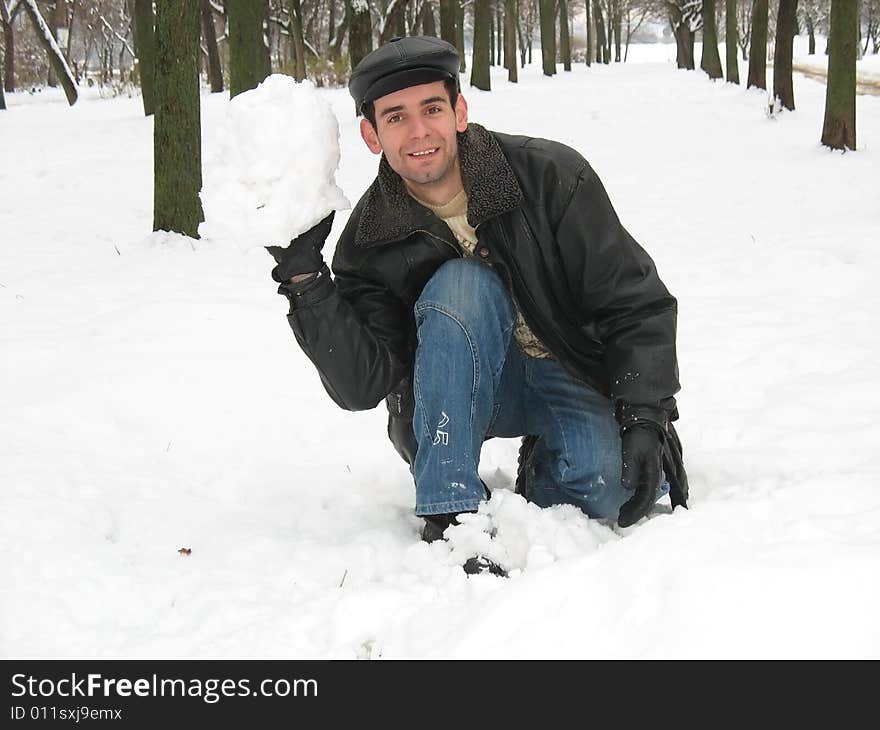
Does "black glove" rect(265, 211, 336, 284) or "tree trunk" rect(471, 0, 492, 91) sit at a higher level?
"tree trunk" rect(471, 0, 492, 91)

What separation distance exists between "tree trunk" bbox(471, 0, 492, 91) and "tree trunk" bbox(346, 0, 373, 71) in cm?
415

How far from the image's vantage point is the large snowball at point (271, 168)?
6.84 ft

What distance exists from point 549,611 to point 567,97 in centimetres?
1477

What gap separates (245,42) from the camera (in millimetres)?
7066

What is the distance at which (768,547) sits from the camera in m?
1.73

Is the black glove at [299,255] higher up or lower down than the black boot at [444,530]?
higher up

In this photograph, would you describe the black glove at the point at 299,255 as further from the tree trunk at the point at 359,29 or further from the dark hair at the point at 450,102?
the tree trunk at the point at 359,29

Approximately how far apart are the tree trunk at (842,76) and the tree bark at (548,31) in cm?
1427

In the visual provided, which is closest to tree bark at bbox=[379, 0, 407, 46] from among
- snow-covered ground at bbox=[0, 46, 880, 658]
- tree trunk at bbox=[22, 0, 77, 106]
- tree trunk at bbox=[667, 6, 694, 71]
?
tree trunk at bbox=[22, 0, 77, 106]

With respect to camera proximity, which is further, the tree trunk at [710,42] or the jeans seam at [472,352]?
the tree trunk at [710,42]

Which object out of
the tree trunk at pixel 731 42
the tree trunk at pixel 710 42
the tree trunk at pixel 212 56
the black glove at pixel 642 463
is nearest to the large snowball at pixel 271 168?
the black glove at pixel 642 463

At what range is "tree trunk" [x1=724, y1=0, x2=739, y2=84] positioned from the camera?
1795 cm

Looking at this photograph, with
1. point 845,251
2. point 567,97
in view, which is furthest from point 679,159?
point 567,97

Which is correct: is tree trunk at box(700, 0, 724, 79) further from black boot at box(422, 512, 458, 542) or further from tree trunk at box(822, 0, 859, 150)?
black boot at box(422, 512, 458, 542)
